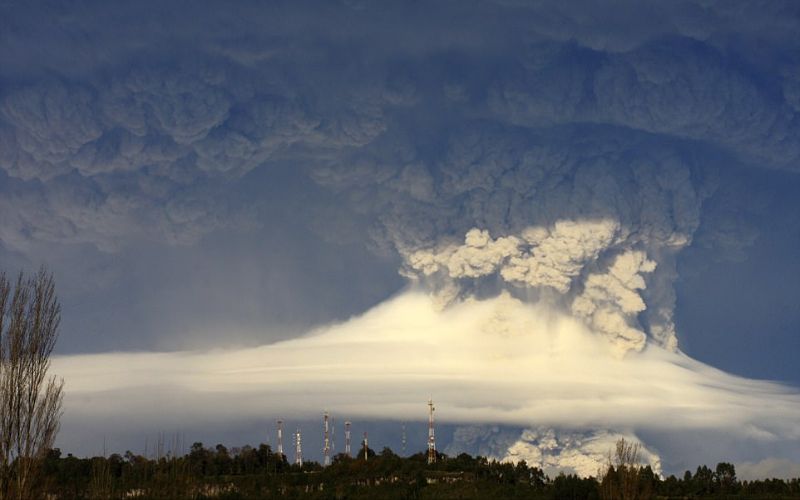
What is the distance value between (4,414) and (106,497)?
11912 millimetres

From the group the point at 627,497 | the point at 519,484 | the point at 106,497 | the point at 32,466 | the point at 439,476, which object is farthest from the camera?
the point at 439,476

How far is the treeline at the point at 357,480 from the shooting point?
61.5 meters

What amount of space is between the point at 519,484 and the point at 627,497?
22.7 metres

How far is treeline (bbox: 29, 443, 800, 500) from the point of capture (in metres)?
61.5

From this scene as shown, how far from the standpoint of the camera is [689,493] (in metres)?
68.1

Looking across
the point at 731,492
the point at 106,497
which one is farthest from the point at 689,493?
the point at 106,497

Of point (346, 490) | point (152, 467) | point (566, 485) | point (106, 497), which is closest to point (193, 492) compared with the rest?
point (106, 497)

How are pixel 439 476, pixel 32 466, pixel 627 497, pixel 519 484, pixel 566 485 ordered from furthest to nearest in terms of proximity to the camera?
pixel 439 476 → pixel 519 484 → pixel 566 485 → pixel 627 497 → pixel 32 466

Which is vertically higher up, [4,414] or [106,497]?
[4,414]

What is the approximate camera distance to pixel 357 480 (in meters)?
79.8

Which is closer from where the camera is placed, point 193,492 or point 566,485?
point 193,492

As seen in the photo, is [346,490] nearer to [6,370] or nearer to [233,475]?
[233,475]

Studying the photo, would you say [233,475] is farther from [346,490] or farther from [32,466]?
[32,466]

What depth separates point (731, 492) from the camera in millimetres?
69875
